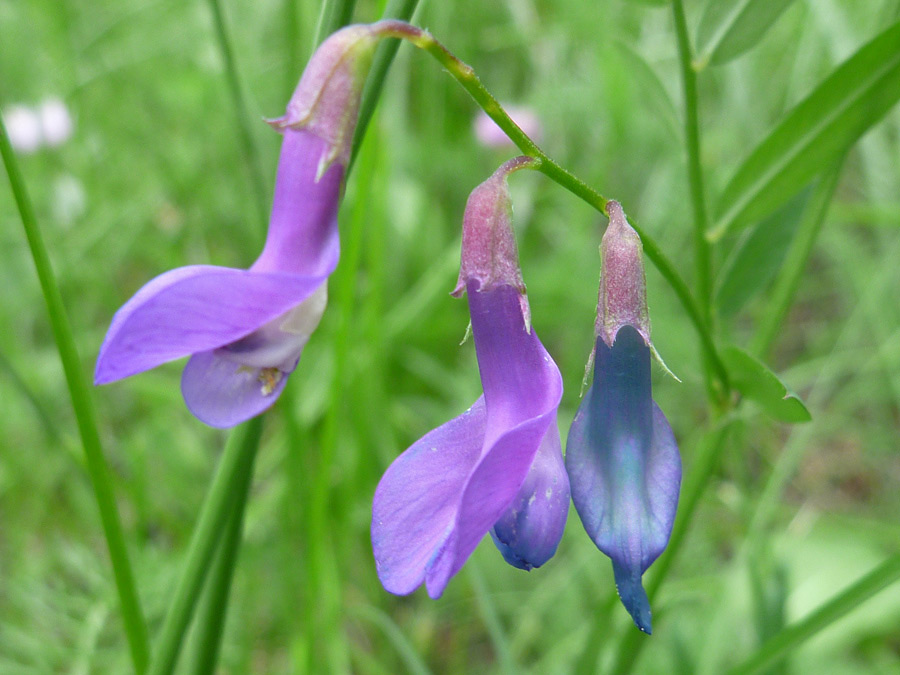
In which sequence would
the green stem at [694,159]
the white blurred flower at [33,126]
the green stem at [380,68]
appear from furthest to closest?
the white blurred flower at [33,126]
the green stem at [694,159]
the green stem at [380,68]

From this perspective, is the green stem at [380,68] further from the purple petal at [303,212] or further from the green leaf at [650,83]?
the green leaf at [650,83]

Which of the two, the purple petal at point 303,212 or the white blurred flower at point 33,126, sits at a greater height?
the purple petal at point 303,212

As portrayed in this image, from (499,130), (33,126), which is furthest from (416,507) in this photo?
(33,126)

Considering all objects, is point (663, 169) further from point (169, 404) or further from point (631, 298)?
point (631, 298)

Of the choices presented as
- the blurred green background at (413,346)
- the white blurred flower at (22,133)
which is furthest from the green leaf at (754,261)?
the white blurred flower at (22,133)

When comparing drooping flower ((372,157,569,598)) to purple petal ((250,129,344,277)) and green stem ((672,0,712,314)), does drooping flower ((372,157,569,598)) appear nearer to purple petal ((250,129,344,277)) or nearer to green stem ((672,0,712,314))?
purple petal ((250,129,344,277))

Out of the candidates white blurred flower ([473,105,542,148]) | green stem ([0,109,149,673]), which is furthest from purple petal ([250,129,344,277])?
white blurred flower ([473,105,542,148])

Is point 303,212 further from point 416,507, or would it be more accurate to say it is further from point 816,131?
point 816,131
